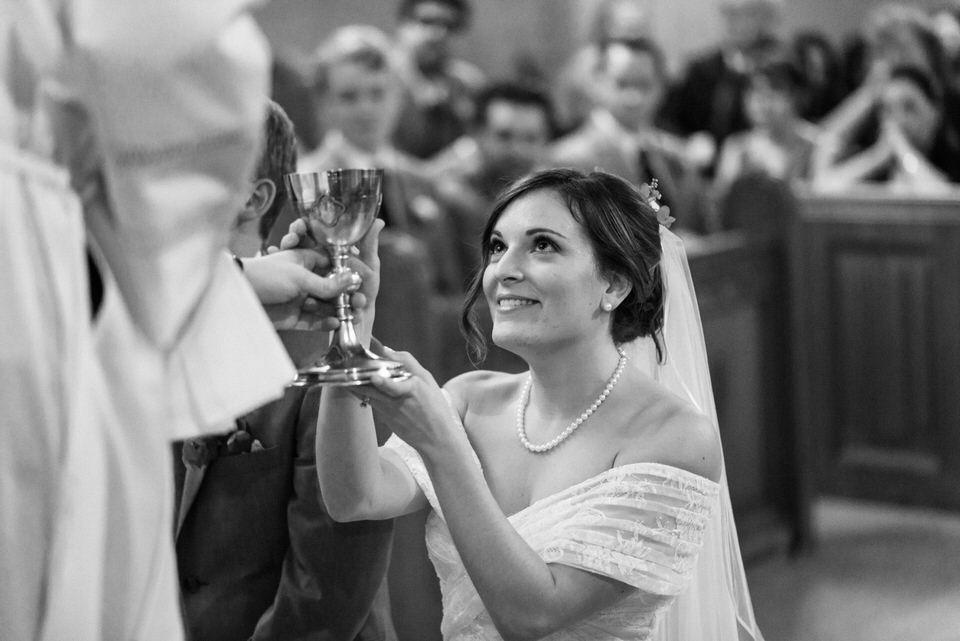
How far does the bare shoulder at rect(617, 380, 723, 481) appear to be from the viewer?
2.20 meters

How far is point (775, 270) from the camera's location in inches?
217

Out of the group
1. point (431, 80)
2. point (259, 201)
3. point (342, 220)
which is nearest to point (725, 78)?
point (431, 80)

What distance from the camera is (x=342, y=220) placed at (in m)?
1.83

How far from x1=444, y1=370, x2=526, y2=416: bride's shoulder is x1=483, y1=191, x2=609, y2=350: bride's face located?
0.78 feet

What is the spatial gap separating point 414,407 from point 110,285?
22.3 inches

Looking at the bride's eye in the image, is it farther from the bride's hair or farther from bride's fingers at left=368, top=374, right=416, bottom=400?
bride's fingers at left=368, top=374, right=416, bottom=400

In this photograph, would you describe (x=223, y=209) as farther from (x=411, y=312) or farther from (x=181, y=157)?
(x=411, y=312)

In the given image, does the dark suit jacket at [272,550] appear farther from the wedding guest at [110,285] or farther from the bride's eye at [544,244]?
the wedding guest at [110,285]

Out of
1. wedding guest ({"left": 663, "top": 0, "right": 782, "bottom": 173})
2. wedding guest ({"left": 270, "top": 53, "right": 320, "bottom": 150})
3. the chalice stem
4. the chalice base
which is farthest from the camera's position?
wedding guest ({"left": 663, "top": 0, "right": 782, "bottom": 173})

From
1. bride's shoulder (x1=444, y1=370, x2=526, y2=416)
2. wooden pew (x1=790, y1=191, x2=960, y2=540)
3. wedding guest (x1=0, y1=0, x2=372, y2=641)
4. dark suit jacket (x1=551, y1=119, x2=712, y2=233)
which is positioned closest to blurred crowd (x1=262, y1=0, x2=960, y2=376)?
dark suit jacket (x1=551, y1=119, x2=712, y2=233)

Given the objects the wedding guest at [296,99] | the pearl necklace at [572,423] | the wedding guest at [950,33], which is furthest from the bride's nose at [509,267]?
the wedding guest at [950,33]

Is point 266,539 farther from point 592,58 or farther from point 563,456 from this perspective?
point 592,58

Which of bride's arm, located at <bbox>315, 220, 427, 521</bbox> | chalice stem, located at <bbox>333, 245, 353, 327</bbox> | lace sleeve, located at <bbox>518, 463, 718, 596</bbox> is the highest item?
chalice stem, located at <bbox>333, 245, 353, 327</bbox>

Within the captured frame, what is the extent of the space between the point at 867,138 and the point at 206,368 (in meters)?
6.80
